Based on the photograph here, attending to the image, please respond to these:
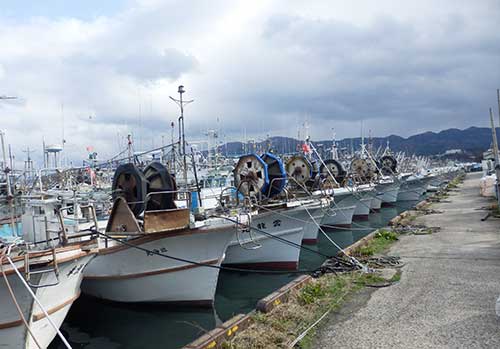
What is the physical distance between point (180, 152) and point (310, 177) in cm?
770

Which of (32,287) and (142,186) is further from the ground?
(142,186)

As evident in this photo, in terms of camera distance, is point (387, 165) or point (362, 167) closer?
point (362, 167)

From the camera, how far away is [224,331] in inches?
257

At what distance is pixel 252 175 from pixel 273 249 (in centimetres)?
267

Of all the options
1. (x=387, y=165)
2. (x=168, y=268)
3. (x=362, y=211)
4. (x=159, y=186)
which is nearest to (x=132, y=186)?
(x=159, y=186)

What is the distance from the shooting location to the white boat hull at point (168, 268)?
10.1m

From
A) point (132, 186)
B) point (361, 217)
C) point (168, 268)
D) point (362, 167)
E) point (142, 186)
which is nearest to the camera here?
point (168, 268)

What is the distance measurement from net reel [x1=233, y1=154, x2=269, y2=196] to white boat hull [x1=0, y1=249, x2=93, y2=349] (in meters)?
6.52

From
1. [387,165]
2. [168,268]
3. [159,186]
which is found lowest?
[168,268]

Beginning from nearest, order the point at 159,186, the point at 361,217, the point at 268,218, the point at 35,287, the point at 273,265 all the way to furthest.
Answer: the point at 35,287 → the point at 159,186 → the point at 268,218 → the point at 273,265 → the point at 361,217

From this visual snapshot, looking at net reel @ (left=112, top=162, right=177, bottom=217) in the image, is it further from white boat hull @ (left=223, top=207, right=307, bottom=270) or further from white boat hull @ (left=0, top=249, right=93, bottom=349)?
white boat hull @ (left=223, top=207, right=307, bottom=270)

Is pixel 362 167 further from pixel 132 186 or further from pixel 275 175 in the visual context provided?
pixel 132 186

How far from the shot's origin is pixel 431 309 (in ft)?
25.0

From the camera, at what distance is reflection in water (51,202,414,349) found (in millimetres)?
9328
